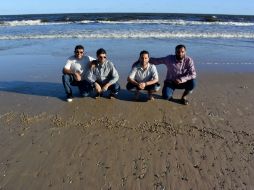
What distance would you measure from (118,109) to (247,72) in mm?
4315

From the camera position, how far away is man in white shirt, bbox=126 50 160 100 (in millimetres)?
7070

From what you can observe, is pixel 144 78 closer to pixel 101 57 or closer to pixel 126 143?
pixel 101 57

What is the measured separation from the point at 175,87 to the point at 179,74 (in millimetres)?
286

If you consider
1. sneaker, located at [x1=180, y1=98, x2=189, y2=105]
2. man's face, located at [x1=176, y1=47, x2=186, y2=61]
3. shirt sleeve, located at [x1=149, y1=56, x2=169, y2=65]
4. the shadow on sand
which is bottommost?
the shadow on sand

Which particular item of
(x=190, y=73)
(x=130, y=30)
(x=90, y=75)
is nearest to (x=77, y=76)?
(x=90, y=75)

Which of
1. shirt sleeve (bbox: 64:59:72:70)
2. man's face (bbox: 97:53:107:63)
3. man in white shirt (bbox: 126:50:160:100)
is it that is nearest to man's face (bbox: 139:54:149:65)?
man in white shirt (bbox: 126:50:160:100)

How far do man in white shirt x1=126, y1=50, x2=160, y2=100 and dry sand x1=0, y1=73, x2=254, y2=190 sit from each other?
0.28 m

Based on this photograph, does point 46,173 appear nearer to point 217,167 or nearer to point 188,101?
point 217,167

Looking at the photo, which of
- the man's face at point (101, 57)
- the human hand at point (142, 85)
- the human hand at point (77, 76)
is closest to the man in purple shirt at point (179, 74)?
the human hand at point (142, 85)

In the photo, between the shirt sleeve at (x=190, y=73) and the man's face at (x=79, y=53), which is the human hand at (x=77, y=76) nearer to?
the man's face at (x=79, y=53)

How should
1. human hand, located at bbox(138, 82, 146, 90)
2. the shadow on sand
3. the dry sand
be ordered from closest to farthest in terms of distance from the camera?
1. the dry sand
2. human hand, located at bbox(138, 82, 146, 90)
3. the shadow on sand

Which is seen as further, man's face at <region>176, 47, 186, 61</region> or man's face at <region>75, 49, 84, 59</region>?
man's face at <region>75, 49, 84, 59</region>

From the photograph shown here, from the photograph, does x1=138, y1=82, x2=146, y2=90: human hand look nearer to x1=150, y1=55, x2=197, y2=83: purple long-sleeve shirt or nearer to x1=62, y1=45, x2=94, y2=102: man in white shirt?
x1=150, y1=55, x2=197, y2=83: purple long-sleeve shirt

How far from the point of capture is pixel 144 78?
283 inches
